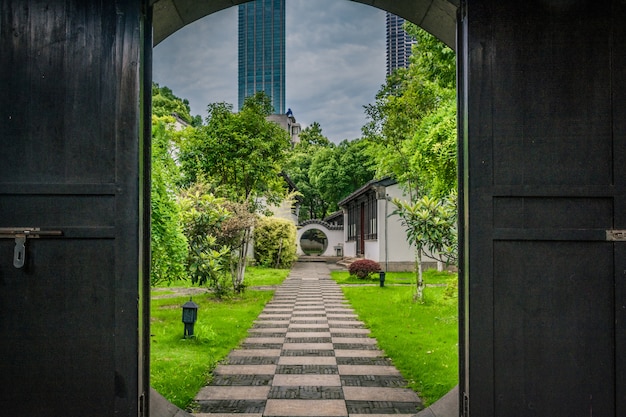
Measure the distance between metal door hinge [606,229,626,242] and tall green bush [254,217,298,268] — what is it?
66.0 feet

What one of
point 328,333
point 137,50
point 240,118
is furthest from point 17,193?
point 240,118

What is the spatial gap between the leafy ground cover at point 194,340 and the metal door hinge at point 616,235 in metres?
3.33

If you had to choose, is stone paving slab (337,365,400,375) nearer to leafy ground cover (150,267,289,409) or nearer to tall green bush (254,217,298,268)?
leafy ground cover (150,267,289,409)

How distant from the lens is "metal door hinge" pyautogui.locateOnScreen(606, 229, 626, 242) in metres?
3.06

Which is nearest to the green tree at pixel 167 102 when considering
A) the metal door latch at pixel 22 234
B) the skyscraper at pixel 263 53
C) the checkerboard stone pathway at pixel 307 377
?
the checkerboard stone pathway at pixel 307 377

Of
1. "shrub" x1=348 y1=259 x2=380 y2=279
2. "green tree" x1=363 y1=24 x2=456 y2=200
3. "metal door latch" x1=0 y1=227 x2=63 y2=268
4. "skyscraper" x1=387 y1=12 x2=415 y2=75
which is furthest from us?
"skyscraper" x1=387 y1=12 x2=415 y2=75

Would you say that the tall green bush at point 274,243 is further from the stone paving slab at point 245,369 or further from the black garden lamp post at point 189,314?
the stone paving slab at point 245,369

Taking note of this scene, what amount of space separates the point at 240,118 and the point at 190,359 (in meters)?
9.34

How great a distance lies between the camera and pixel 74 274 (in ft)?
9.94

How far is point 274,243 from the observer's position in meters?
23.6

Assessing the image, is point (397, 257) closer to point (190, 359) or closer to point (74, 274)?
point (190, 359)

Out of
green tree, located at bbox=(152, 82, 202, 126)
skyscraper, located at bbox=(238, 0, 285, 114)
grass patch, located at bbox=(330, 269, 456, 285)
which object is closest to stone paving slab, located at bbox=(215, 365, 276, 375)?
grass patch, located at bbox=(330, 269, 456, 285)

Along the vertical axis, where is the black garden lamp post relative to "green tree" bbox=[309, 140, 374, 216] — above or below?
below

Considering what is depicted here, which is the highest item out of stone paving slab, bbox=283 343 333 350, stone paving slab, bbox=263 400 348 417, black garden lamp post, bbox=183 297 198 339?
black garden lamp post, bbox=183 297 198 339
